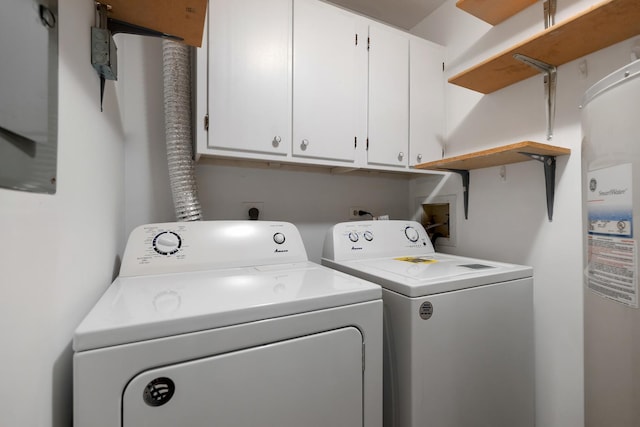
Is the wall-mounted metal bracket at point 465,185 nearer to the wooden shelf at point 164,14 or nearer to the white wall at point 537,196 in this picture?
the white wall at point 537,196

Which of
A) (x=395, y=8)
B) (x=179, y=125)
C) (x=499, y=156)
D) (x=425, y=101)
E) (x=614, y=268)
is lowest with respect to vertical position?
(x=614, y=268)

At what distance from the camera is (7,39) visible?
1.34 feet

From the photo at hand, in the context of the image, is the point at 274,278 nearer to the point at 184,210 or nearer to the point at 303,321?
the point at 303,321

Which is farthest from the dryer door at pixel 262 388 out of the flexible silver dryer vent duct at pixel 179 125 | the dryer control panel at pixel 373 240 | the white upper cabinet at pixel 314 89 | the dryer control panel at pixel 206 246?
the white upper cabinet at pixel 314 89

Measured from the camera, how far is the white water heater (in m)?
0.58

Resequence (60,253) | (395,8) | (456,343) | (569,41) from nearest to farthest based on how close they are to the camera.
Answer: (60,253), (456,343), (569,41), (395,8)

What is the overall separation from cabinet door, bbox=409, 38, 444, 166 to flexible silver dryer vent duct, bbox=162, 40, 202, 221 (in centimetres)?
131

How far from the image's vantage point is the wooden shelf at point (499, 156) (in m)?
1.16

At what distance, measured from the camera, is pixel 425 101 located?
1.81 meters

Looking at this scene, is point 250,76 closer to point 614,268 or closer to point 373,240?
point 373,240

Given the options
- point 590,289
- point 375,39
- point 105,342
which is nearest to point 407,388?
point 590,289

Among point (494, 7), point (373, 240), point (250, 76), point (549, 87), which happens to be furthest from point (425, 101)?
point (250, 76)

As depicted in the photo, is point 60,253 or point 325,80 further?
point 325,80

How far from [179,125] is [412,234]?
4.69 feet
